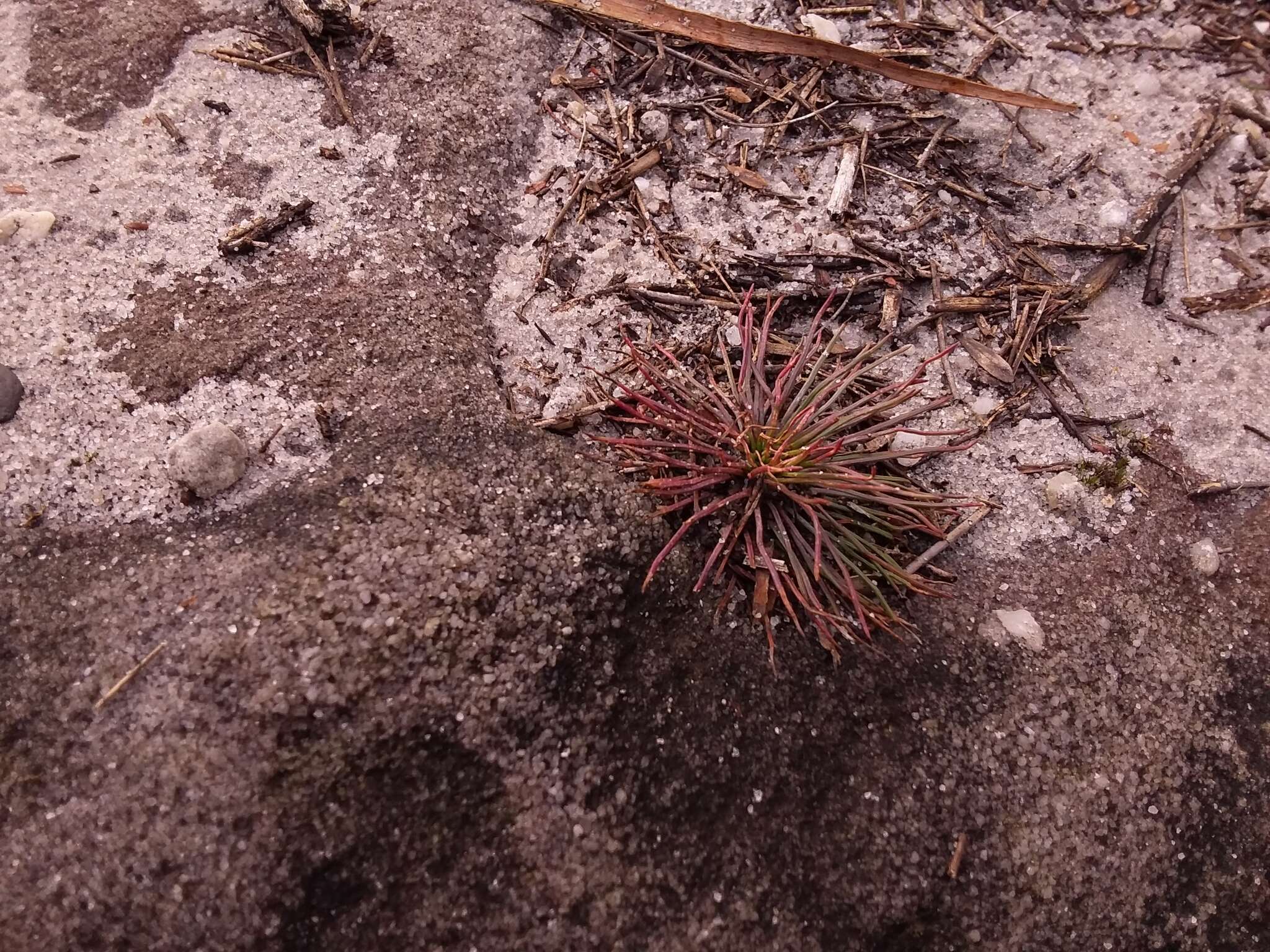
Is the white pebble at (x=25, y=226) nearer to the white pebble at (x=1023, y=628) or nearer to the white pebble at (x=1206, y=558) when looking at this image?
the white pebble at (x=1023, y=628)

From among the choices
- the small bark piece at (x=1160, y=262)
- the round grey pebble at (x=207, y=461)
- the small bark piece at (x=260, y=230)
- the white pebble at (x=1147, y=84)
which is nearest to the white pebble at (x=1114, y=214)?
the small bark piece at (x=1160, y=262)

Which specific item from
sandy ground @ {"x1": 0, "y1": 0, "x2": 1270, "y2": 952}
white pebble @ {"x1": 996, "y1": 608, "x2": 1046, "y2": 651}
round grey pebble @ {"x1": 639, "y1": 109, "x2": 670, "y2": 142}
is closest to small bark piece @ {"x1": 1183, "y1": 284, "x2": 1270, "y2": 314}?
sandy ground @ {"x1": 0, "y1": 0, "x2": 1270, "y2": 952}

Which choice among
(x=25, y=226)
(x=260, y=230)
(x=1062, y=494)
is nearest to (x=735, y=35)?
(x=260, y=230)

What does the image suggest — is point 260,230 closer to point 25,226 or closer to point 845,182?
point 25,226

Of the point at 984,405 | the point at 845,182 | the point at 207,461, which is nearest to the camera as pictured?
the point at 207,461

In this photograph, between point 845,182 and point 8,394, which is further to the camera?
point 845,182

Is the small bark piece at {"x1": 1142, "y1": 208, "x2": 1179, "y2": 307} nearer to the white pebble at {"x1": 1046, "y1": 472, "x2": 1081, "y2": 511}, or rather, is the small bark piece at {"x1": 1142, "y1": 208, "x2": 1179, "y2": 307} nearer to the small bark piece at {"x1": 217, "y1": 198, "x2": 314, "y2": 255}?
the white pebble at {"x1": 1046, "y1": 472, "x2": 1081, "y2": 511}
